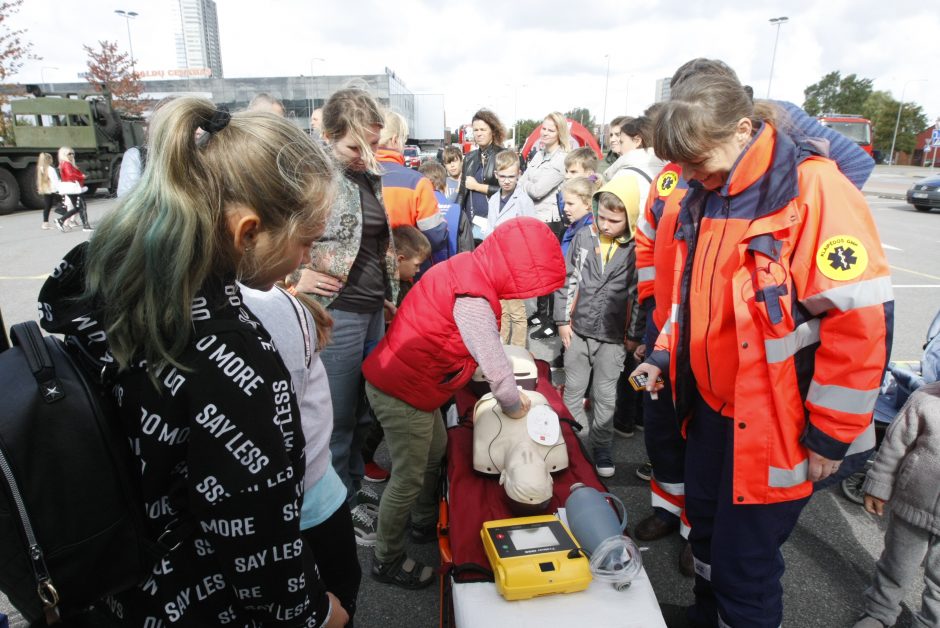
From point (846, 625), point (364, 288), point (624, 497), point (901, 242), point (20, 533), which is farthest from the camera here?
point (901, 242)

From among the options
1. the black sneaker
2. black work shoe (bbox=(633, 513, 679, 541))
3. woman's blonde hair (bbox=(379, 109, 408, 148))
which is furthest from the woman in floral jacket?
the black sneaker

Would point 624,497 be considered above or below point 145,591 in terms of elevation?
below

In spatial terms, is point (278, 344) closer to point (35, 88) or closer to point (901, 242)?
point (901, 242)

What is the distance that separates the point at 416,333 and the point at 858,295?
153 cm

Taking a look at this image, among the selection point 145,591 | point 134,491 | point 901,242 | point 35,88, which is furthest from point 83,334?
point 35,88

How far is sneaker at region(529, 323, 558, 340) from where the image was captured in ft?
19.1

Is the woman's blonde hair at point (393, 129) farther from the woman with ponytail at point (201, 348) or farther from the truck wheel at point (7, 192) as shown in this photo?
the truck wheel at point (7, 192)

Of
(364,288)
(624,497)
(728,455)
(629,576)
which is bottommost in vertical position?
(624,497)

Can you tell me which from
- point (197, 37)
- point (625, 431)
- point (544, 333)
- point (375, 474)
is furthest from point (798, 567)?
point (197, 37)

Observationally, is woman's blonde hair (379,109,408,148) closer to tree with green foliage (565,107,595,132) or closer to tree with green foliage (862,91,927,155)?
tree with green foliage (862,91,927,155)

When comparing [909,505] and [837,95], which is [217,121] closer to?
[909,505]

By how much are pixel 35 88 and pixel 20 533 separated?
2197 cm

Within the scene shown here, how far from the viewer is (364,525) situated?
2.80 meters

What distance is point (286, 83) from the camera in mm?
49125
